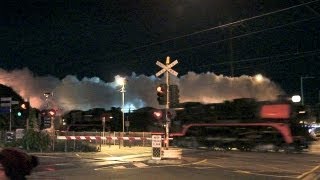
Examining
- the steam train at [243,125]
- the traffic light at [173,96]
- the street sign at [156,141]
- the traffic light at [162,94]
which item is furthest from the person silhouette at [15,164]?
the steam train at [243,125]

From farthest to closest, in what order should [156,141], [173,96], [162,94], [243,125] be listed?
1. [243,125]
2. [173,96]
3. [162,94]
4. [156,141]

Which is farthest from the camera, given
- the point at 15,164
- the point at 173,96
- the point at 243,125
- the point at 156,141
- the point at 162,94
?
the point at 243,125

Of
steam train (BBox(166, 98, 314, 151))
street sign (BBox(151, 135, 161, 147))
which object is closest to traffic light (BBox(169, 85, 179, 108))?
street sign (BBox(151, 135, 161, 147))

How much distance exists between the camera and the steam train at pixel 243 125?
36656mm

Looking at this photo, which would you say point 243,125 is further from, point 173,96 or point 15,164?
point 15,164

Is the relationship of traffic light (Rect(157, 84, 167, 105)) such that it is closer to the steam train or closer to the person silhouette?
the steam train

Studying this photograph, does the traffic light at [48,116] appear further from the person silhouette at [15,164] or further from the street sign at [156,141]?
the person silhouette at [15,164]

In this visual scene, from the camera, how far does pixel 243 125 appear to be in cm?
3891

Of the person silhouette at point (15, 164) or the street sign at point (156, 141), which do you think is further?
the street sign at point (156, 141)

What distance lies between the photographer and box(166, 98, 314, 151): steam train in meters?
36.7

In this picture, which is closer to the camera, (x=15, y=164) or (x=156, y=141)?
(x=15, y=164)

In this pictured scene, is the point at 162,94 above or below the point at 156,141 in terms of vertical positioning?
above

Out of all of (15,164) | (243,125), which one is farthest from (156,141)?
(15,164)

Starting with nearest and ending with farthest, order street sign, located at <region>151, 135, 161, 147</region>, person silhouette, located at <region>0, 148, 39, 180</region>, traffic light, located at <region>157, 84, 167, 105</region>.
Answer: person silhouette, located at <region>0, 148, 39, 180</region>
street sign, located at <region>151, 135, 161, 147</region>
traffic light, located at <region>157, 84, 167, 105</region>
